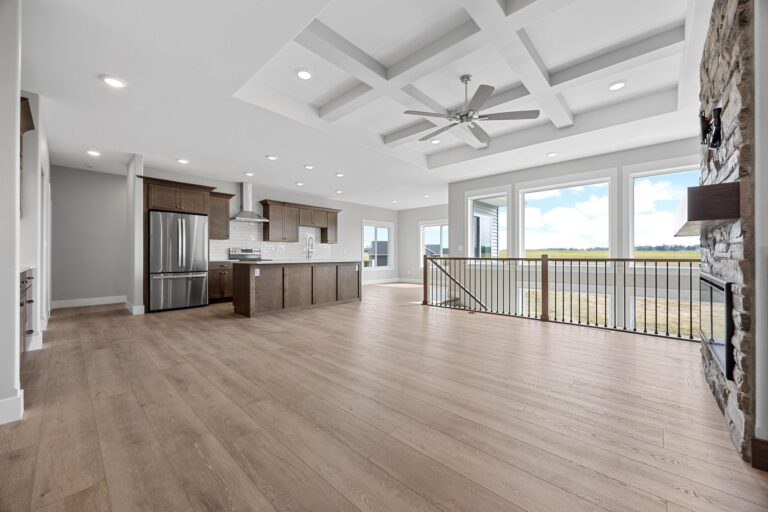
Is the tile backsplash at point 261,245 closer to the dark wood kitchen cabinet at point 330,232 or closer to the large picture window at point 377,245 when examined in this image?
the dark wood kitchen cabinet at point 330,232

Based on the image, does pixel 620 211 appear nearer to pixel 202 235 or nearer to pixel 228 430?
pixel 228 430

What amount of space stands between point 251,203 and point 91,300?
140 inches

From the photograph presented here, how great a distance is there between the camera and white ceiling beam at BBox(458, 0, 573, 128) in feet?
7.80

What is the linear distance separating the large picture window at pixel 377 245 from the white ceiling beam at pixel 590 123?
5.62 meters

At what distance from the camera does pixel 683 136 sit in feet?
16.1

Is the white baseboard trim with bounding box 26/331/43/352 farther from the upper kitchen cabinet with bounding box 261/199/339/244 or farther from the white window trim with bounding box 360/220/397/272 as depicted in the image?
the white window trim with bounding box 360/220/397/272

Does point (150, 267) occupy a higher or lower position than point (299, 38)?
lower

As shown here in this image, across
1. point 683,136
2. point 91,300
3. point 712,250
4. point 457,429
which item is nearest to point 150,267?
point 91,300

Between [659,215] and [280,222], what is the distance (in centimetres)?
763

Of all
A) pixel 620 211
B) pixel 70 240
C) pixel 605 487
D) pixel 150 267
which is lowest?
pixel 605 487

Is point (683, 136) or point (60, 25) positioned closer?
point (60, 25)

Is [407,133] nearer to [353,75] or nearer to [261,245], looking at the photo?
[353,75]

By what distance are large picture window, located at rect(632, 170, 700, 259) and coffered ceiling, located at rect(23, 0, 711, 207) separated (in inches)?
26.7

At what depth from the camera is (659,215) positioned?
5242 mm
